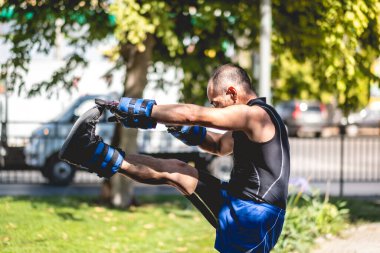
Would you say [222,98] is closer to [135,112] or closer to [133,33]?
[135,112]

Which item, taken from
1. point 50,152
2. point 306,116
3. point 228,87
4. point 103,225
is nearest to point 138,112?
point 228,87

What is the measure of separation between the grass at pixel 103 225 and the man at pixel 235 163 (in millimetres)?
3391

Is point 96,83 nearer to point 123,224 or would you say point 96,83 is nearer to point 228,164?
point 228,164

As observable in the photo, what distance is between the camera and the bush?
7.29m

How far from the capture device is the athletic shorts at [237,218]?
4242mm

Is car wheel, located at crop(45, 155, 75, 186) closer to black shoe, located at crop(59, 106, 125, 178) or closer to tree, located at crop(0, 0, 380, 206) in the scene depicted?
tree, located at crop(0, 0, 380, 206)

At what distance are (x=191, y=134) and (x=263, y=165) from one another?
710 mm

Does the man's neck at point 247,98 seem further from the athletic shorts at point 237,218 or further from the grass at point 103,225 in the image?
the grass at point 103,225

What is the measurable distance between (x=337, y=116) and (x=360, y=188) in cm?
2815

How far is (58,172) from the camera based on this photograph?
14367 mm

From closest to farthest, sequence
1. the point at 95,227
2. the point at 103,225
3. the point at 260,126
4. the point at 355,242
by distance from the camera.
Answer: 1. the point at 260,126
2. the point at 355,242
3. the point at 95,227
4. the point at 103,225

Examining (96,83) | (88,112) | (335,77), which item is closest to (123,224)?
(335,77)

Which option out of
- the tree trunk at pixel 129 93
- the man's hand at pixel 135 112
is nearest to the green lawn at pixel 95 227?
the tree trunk at pixel 129 93

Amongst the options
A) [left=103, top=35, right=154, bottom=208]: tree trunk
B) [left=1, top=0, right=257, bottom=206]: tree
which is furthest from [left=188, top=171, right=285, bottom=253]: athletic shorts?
[left=103, top=35, right=154, bottom=208]: tree trunk
